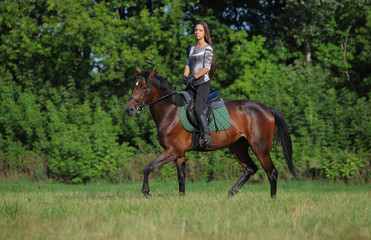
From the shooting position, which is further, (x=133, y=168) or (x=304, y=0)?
(x=304, y=0)

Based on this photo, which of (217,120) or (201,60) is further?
(217,120)

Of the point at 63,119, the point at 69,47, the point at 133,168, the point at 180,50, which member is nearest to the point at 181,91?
the point at 133,168

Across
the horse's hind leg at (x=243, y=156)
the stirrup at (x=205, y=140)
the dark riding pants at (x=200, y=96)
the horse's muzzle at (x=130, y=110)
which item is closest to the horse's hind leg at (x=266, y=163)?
the horse's hind leg at (x=243, y=156)

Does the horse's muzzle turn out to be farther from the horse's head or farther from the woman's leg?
the woman's leg

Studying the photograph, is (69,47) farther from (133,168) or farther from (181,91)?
(181,91)

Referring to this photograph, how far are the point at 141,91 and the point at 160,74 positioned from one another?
37.6 ft

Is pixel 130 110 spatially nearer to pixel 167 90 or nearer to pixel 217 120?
pixel 167 90

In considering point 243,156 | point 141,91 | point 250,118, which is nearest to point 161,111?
point 141,91

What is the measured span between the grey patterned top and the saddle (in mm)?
330

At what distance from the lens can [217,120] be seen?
809cm

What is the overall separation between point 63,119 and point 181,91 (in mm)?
10530

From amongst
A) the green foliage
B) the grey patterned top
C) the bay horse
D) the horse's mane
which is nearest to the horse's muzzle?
the bay horse

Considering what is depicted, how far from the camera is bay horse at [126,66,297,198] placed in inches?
296

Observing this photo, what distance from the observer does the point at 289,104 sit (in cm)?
1573
